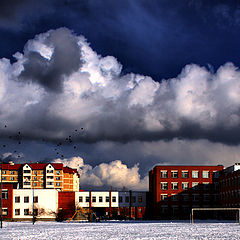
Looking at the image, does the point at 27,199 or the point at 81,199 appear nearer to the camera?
the point at 27,199

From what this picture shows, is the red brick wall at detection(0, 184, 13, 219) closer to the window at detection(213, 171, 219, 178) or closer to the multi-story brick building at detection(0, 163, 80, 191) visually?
the window at detection(213, 171, 219, 178)

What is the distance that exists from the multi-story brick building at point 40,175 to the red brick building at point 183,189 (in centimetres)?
7513

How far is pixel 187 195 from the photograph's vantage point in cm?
11712

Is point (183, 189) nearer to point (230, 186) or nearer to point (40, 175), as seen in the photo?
point (230, 186)

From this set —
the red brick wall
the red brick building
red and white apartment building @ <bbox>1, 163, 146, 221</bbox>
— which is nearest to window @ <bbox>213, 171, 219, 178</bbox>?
the red brick building

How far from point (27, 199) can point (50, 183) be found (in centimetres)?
7376

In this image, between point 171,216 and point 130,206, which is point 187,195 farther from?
point 130,206

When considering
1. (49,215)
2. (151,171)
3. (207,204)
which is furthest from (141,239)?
(151,171)

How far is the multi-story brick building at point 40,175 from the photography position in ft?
604

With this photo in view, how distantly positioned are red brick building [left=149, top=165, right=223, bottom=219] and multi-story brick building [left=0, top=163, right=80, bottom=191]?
246ft

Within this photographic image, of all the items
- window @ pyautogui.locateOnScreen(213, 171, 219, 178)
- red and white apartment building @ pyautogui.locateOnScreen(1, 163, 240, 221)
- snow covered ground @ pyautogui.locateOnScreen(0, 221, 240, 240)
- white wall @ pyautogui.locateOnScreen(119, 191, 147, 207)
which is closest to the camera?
snow covered ground @ pyautogui.locateOnScreen(0, 221, 240, 240)

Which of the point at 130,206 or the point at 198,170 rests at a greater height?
the point at 198,170

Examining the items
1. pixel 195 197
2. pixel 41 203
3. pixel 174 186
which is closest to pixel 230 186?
pixel 195 197

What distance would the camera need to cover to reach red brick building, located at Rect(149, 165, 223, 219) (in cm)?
11675
